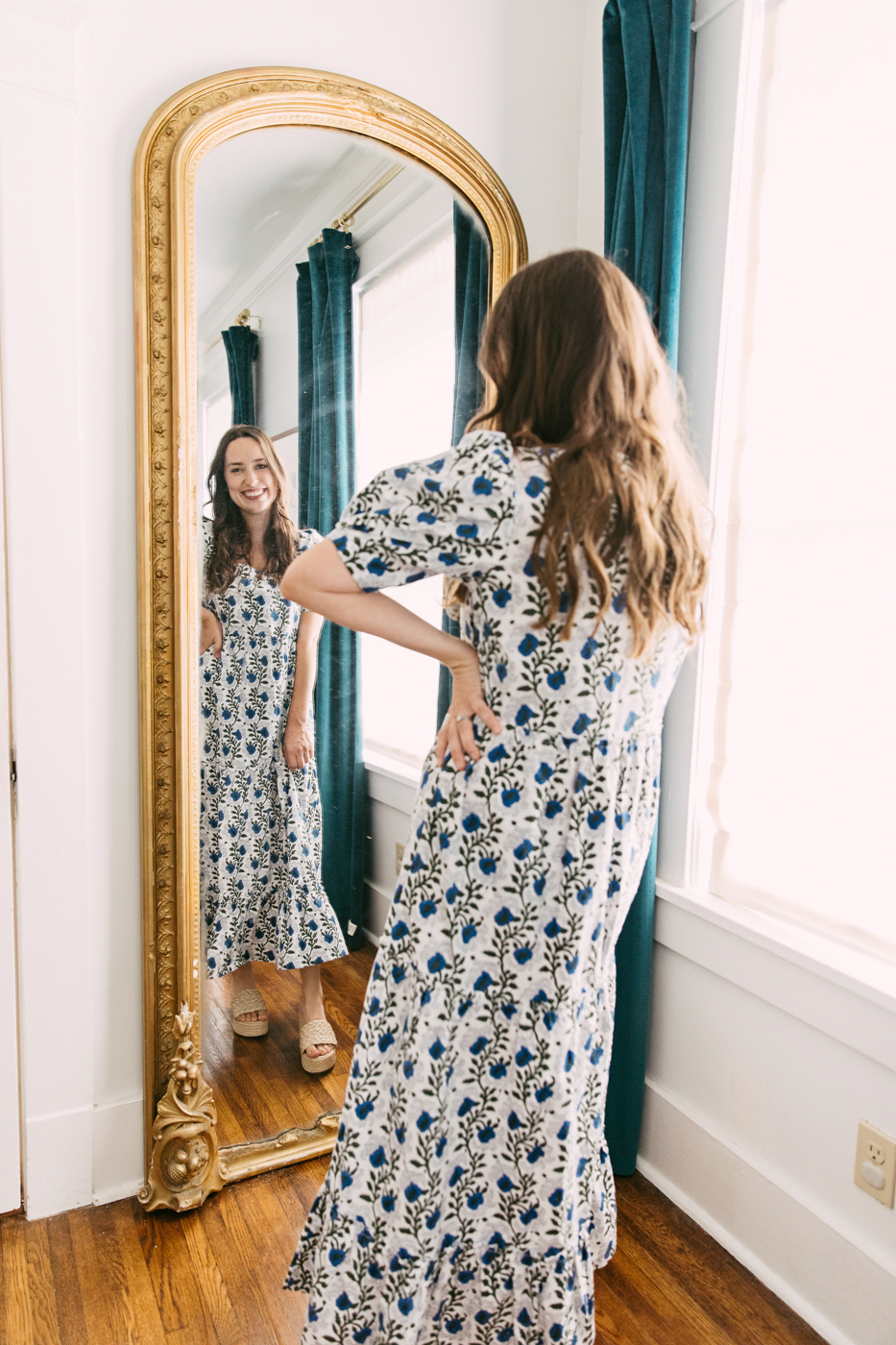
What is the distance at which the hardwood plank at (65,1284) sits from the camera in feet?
4.65

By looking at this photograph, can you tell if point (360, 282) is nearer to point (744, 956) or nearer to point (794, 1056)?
point (744, 956)

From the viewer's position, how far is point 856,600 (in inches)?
57.4

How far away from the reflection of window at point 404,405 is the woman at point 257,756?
18 cm

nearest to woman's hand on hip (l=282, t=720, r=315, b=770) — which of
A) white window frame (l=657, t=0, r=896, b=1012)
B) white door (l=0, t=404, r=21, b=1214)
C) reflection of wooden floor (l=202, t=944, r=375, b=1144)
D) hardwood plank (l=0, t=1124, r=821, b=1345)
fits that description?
reflection of wooden floor (l=202, t=944, r=375, b=1144)

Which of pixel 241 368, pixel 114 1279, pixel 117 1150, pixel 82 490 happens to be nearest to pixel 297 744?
pixel 82 490

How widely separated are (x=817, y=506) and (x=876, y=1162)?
1.08 metres

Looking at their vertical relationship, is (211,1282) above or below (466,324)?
below

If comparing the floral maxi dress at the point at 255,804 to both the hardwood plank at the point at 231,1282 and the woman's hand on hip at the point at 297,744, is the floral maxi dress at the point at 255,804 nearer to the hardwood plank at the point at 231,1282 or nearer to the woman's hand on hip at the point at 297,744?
the woman's hand on hip at the point at 297,744

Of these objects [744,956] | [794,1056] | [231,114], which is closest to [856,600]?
[744,956]

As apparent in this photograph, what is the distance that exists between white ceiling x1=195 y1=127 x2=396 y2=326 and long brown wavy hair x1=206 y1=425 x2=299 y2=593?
0.26m

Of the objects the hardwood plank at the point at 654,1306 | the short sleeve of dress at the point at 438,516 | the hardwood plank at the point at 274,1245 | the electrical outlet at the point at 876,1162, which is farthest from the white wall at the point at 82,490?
the electrical outlet at the point at 876,1162

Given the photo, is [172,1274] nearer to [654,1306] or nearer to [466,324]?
[654,1306]

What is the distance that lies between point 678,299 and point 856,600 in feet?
2.37

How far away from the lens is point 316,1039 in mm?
1876
